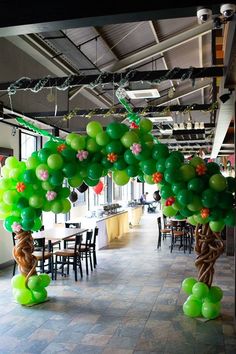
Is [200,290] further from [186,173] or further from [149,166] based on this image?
[149,166]

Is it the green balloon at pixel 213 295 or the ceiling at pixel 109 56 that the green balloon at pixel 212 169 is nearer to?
the ceiling at pixel 109 56

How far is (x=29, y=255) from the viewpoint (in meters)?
5.54

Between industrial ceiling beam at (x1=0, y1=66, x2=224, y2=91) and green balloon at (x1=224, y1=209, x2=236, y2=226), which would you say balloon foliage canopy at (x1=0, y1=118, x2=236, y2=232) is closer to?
green balloon at (x1=224, y1=209, x2=236, y2=226)

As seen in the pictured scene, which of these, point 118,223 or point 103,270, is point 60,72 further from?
point 118,223

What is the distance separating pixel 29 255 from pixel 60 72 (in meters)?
4.65

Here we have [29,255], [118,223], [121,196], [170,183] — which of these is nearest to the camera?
[170,183]

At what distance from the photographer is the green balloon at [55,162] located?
4648 millimetres

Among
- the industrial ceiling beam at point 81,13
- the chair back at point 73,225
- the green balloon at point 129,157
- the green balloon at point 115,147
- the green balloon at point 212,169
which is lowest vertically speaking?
the chair back at point 73,225

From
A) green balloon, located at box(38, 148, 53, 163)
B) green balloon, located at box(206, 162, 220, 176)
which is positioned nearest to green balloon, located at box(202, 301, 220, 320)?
green balloon, located at box(206, 162, 220, 176)

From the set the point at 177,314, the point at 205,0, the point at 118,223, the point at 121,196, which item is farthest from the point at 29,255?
the point at 121,196

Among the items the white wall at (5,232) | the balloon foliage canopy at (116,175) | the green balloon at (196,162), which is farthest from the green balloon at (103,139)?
the white wall at (5,232)

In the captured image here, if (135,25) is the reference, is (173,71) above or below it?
below

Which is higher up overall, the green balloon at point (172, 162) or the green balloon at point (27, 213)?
the green balloon at point (172, 162)

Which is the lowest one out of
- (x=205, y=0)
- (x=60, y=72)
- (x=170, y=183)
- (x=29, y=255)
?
(x=29, y=255)
